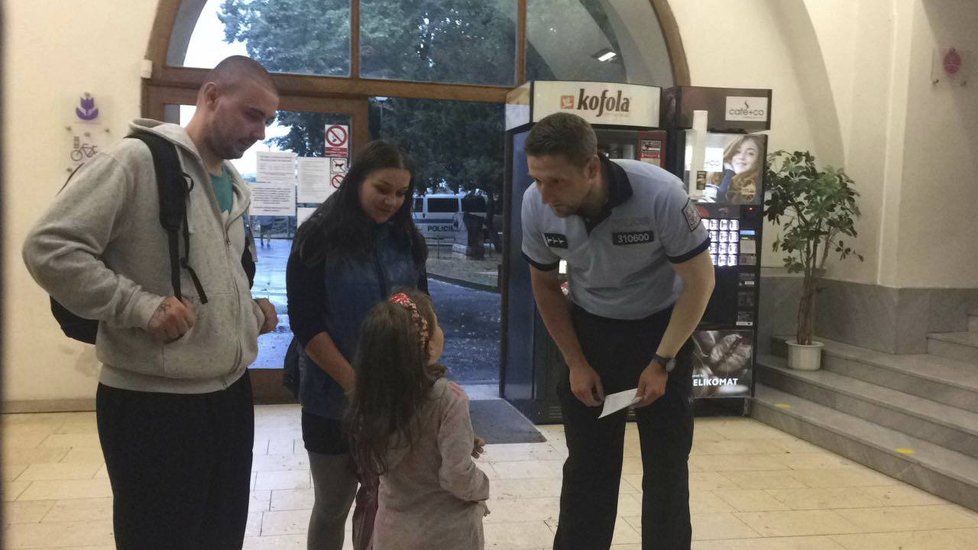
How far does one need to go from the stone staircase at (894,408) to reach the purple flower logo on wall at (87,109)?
4.61 meters

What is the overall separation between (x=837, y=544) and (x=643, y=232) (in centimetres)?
188

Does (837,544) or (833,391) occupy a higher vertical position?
(833,391)

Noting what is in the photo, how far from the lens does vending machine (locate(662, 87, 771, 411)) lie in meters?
4.74

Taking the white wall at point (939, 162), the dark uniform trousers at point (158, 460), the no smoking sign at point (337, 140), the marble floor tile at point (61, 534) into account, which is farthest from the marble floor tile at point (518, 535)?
the white wall at point (939, 162)

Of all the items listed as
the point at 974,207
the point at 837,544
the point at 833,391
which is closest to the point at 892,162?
the point at 974,207

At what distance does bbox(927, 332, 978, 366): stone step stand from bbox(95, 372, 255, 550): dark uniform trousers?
4.74 m

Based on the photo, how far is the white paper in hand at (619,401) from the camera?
215cm

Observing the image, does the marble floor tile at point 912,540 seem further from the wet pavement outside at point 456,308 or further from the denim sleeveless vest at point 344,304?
the wet pavement outside at point 456,308

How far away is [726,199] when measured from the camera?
15.8ft

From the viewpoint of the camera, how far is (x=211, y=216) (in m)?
1.63

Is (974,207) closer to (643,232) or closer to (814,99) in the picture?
(814,99)

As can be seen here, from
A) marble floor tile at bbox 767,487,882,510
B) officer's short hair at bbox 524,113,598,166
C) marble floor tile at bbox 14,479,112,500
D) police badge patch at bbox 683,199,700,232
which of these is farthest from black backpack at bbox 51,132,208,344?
marble floor tile at bbox 767,487,882,510

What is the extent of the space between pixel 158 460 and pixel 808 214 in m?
4.61

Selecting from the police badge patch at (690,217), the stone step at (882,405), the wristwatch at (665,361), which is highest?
the police badge patch at (690,217)
